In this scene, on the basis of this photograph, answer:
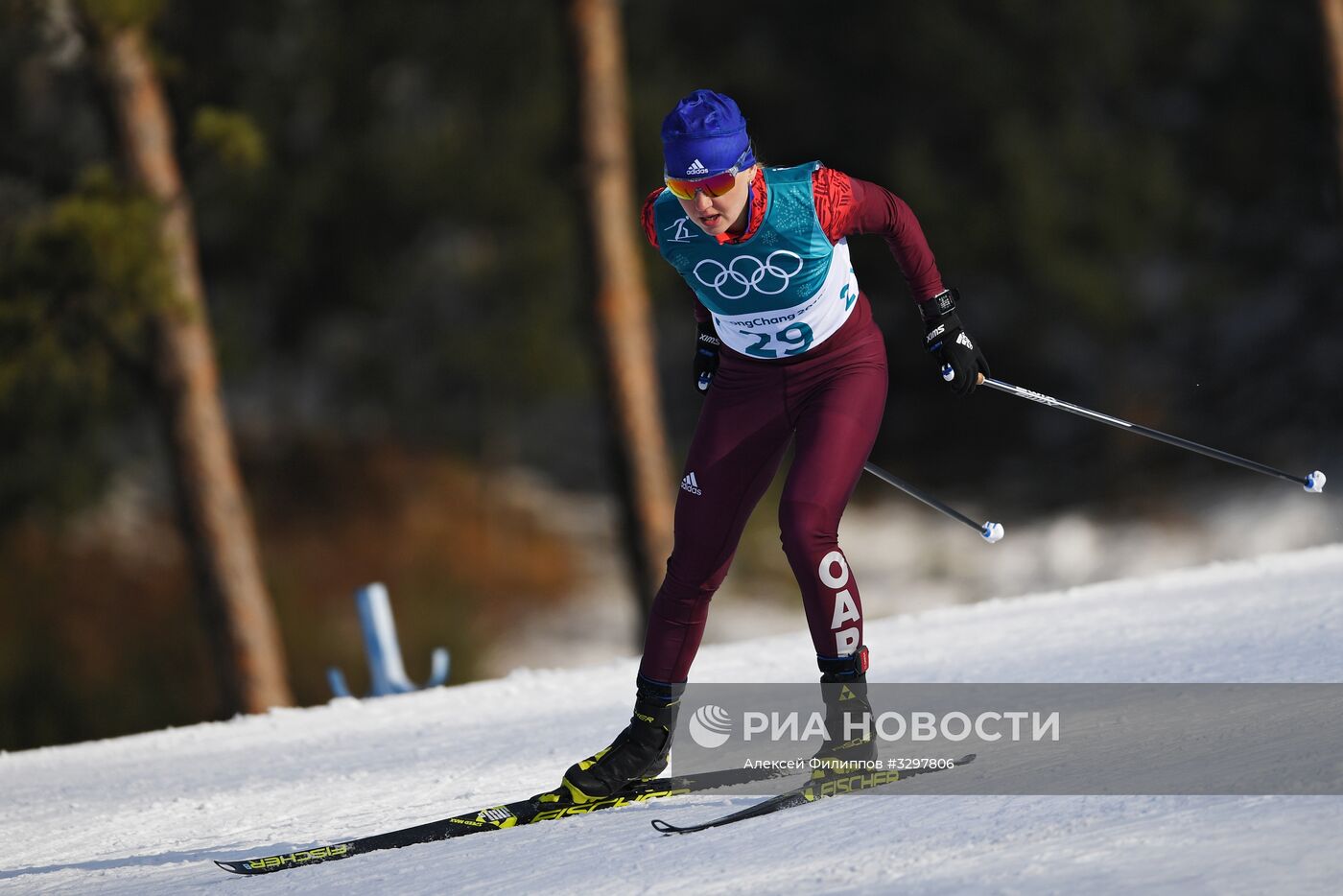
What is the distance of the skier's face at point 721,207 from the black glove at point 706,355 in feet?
1.78

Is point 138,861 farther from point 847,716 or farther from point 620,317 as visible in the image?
point 620,317

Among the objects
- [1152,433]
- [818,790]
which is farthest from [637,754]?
[1152,433]

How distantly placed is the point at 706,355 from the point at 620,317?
4.63 metres

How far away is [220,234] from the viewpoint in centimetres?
1225

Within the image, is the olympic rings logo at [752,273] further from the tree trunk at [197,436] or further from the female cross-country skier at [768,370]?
the tree trunk at [197,436]

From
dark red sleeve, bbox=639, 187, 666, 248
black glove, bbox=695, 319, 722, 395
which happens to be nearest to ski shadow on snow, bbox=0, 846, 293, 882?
black glove, bbox=695, 319, 722, 395

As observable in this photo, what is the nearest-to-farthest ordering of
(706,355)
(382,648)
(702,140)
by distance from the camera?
1. (702,140)
2. (706,355)
3. (382,648)

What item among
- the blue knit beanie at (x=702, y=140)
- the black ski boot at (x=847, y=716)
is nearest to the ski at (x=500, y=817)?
the black ski boot at (x=847, y=716)

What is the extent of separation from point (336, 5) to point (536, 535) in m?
5.04

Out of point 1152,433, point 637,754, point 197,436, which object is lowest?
point 637,754

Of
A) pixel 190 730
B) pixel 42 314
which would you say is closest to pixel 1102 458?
pixel 42 314

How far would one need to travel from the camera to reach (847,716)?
3.27m

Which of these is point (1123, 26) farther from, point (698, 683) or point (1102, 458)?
point (698, 683)

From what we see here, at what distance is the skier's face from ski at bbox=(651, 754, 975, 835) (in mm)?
1190
